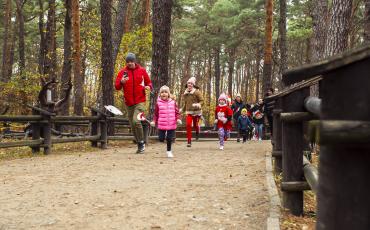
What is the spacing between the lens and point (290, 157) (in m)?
4.75

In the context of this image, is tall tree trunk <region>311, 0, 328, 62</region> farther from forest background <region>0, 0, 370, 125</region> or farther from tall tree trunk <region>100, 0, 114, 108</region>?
tall tree trunk <region>100, 0, 114, 108</region>

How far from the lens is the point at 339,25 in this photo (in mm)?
10641

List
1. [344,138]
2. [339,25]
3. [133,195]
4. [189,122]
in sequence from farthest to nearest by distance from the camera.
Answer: [189,122] < [339,25] < [133,195] < [344,138]

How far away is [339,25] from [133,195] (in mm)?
7148

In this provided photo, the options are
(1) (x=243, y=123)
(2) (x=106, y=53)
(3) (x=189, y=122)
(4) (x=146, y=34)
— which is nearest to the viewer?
(3) (x=189, y=122)

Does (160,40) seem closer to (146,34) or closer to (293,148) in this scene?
(146,34)

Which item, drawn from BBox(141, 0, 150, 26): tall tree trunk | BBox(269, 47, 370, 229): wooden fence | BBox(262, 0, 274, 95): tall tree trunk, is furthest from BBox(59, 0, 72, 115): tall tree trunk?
BBox(269, 47, 370, 229): wooden fence

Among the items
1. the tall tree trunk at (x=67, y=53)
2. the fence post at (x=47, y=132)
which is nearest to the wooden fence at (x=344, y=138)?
the fence post at (x=47, y=132)

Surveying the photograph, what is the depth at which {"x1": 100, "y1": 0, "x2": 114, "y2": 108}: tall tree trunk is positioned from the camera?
1577 cm

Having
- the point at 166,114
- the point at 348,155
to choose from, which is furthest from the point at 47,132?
the point at 348,155

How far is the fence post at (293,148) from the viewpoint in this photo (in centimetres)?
466

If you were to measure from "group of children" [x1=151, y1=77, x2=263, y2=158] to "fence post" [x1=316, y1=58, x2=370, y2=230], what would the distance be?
8.61m

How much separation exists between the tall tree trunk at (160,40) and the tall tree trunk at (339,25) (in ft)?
20.4

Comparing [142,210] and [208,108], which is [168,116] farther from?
[208,108]
